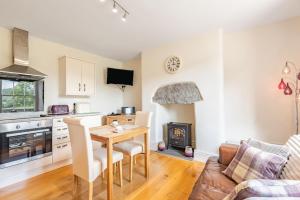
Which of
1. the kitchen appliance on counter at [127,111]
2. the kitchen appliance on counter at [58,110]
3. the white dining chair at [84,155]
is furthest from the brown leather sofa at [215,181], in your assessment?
the kitchen appliance on counter at [58,110]

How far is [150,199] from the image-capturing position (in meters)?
1.99

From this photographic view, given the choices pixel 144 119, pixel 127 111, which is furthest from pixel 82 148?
pixel 127 111

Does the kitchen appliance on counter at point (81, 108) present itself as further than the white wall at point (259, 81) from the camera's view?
Yes

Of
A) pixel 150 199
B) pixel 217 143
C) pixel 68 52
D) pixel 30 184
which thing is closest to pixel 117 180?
pixel 150 199

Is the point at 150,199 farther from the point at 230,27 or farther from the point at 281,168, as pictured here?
the point at 230,27

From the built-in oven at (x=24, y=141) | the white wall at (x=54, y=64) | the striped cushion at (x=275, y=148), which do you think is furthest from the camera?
the white wall at (x=54, y=64)

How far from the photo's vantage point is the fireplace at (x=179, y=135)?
3.58 metres

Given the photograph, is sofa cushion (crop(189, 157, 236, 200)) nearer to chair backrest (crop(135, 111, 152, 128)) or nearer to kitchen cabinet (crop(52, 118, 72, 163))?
chair backrest (crop(135, 111, 152, 128))

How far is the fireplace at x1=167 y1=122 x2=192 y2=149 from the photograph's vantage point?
3.58 meters

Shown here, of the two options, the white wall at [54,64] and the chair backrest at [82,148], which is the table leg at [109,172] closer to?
the chair backrest at [82,148]

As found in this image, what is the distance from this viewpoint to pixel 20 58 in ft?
9.18

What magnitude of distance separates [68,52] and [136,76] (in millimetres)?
1873

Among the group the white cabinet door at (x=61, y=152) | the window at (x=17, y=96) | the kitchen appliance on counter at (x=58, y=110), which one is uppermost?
the window at (x=17, y=96)

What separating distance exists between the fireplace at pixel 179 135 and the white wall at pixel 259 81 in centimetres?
79
